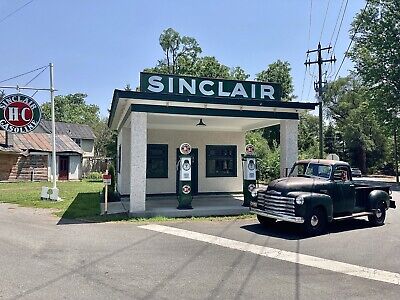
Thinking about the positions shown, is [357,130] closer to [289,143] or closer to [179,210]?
[289,143]

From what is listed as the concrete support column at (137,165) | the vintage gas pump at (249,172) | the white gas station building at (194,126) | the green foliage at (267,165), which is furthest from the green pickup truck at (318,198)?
the green foliage at (267,165)

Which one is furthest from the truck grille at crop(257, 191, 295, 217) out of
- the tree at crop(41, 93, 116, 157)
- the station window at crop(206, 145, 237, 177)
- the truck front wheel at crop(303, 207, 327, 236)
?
the tree at crop(41, 93, 116, 157)

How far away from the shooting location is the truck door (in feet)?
34.1

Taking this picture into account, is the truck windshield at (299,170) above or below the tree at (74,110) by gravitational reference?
below

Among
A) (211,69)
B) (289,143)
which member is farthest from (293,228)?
(211,69)

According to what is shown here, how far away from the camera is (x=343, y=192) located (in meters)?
10.5

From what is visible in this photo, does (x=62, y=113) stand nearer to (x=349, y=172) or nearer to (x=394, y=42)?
(x=394, y=42)

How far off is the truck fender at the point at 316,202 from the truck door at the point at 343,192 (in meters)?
0.46

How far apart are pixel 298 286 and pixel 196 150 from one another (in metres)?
13.3

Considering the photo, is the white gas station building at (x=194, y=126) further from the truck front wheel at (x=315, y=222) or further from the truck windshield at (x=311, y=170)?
the truck front wheel at (x=315, y=222)

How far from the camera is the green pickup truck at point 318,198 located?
375 inches

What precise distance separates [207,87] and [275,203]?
510cm

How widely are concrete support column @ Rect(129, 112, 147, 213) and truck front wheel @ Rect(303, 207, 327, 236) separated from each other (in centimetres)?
507

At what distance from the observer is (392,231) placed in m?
10.4
